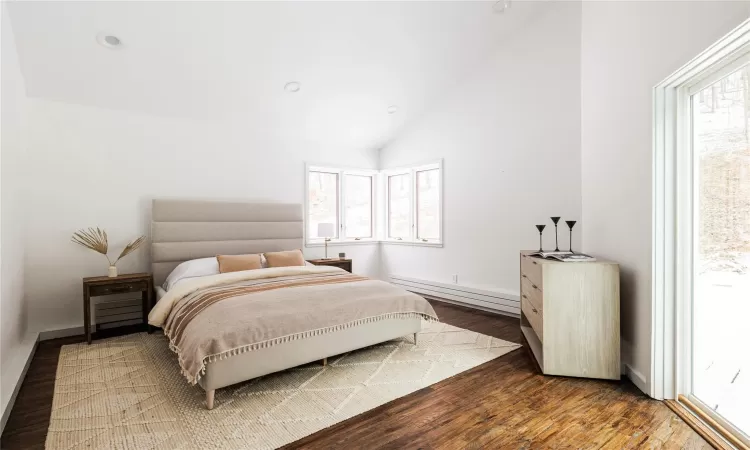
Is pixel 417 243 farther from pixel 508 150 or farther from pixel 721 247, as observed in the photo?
pixel 721 247

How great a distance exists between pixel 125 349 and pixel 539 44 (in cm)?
502

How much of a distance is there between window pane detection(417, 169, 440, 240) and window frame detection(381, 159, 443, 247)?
0.05 m

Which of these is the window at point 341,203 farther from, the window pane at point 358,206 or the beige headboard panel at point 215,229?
the beige headboard panel at point 215,229

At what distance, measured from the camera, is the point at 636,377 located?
2.45m

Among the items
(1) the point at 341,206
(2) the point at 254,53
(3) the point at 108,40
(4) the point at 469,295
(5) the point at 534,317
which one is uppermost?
(2) the point at 254,53

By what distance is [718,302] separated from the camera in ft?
6.50

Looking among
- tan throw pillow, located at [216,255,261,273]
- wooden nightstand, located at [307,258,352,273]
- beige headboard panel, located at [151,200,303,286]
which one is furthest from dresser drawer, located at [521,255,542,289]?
beige headboard panel, located at [151,200,303,286]

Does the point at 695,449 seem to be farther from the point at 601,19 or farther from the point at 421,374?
the point at 601,19

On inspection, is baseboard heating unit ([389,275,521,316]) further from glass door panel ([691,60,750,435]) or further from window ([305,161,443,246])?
glass door panel ([691,60,750,435])

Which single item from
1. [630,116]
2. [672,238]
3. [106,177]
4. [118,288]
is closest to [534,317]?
[672,238]

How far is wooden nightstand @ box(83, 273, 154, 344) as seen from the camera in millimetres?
3328

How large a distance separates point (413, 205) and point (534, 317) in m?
2.90

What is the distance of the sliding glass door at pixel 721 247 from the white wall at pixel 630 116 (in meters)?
0.22

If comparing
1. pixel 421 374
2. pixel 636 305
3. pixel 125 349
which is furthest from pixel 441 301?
pixel 125 349
